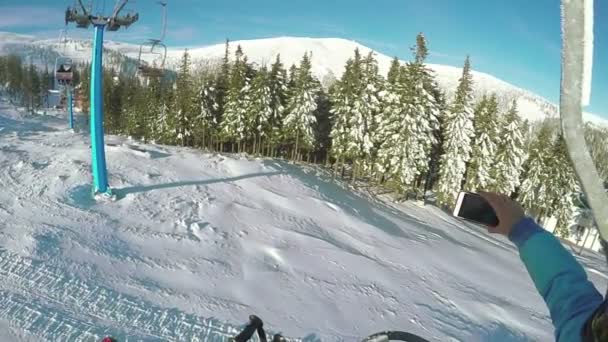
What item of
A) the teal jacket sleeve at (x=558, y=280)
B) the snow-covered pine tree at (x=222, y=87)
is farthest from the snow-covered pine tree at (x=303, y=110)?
the teal jacket sleeve at (x=558, y=280)

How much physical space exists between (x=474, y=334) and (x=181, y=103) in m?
41.1

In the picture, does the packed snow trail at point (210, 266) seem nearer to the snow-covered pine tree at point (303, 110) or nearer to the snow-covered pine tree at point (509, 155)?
the snow-covered pine tree at point (509, 155)

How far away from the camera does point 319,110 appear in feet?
139

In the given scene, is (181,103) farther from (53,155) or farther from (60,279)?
(60,279)

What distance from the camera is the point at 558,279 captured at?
1505 millimetres

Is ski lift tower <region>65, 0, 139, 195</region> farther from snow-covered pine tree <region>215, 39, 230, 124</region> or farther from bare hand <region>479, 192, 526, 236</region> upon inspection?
snow-covered pine tree <region>215, 39, 230, 124</region>

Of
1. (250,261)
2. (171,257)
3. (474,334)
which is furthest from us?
(250,261)

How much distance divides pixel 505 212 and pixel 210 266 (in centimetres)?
998

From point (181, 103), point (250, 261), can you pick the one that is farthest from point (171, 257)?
point (181, 103)

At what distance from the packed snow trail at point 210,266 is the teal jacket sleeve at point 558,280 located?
6947mm

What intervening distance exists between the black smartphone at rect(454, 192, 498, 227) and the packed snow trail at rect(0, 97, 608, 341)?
6738mm

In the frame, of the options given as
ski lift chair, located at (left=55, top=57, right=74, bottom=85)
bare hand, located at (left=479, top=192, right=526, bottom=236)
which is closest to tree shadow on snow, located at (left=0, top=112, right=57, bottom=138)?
ski lift chair, located at (left=55, top=57, right=74, bottom=85)

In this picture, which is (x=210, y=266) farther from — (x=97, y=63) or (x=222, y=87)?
(x=222, y=87)

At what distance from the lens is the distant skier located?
1.17 meters
